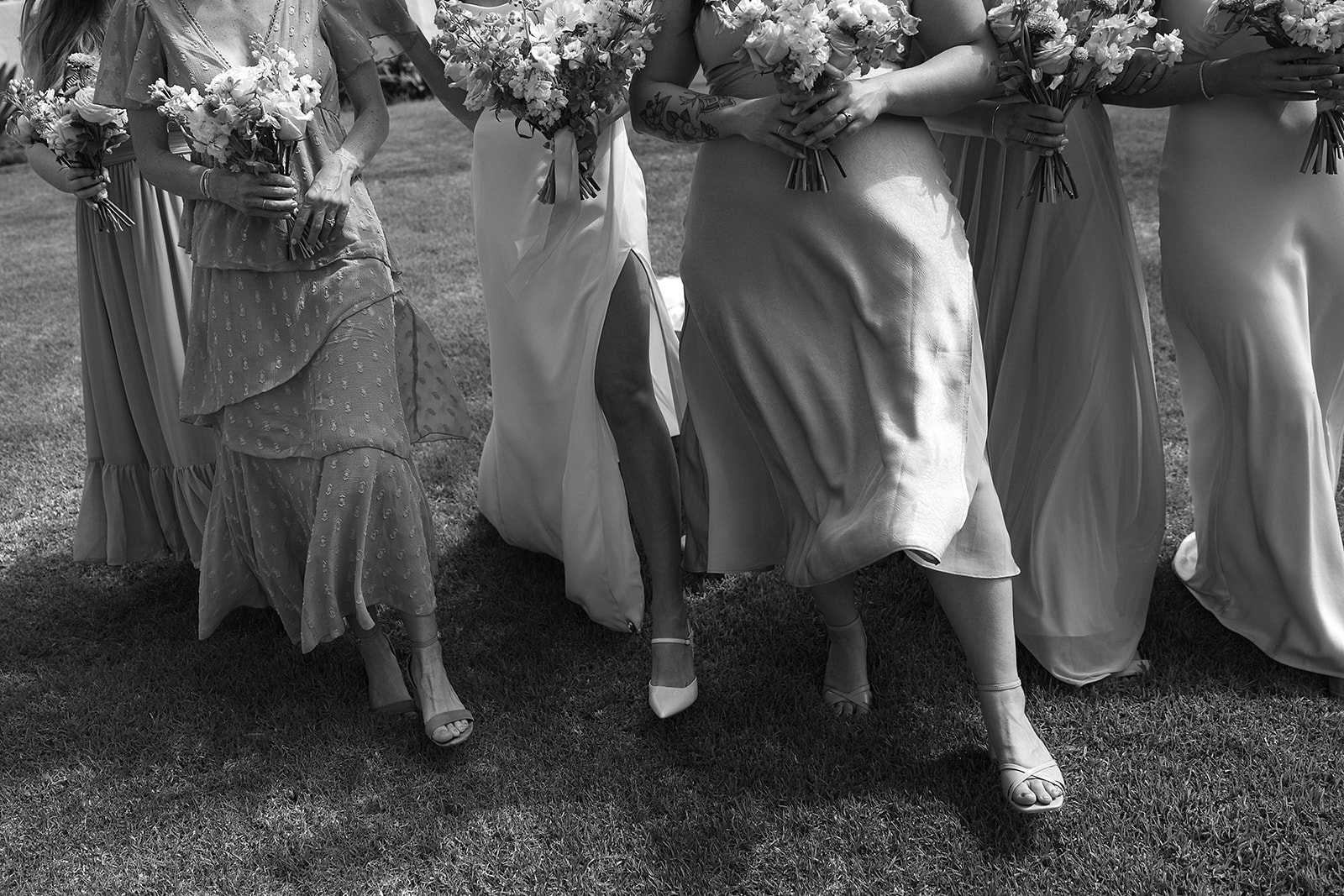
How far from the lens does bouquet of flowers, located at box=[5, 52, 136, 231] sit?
169 inches

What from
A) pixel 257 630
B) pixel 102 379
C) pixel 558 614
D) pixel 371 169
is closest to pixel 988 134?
pixel 558 614

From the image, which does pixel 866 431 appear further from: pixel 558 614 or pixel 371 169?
pixel 371 169

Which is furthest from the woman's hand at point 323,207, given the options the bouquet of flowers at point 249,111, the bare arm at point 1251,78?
the bare arm at point 1251,78

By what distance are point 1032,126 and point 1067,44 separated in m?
0.31

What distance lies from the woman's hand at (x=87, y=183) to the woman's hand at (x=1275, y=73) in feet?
12.6

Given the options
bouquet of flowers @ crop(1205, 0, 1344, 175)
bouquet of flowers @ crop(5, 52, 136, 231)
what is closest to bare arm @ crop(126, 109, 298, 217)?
bouquet of flowers @ crop(5, 52, 136, 231)

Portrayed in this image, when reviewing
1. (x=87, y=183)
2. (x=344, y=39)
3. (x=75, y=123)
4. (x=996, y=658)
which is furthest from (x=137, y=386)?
(x=996, y=658)

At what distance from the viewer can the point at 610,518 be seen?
448 cm

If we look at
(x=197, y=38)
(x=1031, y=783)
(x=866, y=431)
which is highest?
(x=197, y=38)

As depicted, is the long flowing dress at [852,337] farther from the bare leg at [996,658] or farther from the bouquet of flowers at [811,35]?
the bouquet of flowers at [811,35]

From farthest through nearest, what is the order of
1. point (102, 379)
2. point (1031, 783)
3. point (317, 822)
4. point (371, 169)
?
1. point (371, 169)
2. point (102, 379)
3. point (317, 822)
4. point (1031, 783)

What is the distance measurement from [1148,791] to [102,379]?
4201 millimetres

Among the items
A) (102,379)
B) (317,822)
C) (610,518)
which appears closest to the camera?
(317,822)

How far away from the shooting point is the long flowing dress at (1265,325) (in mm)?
3695
